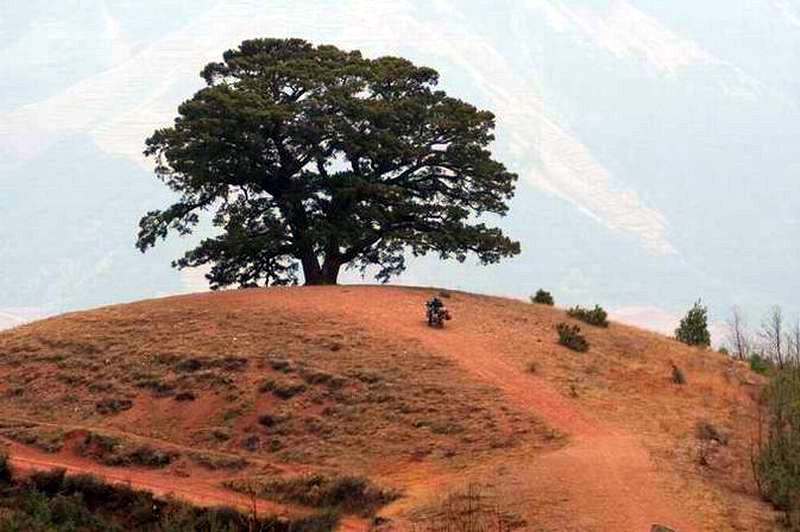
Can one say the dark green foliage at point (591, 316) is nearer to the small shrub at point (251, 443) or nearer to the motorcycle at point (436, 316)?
the motorcycle at point (436, 316)

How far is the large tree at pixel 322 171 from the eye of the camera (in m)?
41.0

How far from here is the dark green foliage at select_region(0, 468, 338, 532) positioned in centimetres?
2217

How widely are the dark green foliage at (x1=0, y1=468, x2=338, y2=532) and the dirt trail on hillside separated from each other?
201 inches

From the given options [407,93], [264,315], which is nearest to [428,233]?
[407,93]

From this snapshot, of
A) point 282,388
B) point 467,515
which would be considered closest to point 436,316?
point 282,388

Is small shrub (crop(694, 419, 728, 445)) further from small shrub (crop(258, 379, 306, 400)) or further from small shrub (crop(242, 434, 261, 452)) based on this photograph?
small shrub (crop(242, 434, 261, 452))

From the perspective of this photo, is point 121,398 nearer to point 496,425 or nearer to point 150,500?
point 150,500

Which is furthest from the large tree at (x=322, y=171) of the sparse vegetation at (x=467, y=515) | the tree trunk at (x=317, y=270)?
the sparse vegetation at (x=467, y=515)

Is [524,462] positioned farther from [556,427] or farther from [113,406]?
[113,406]

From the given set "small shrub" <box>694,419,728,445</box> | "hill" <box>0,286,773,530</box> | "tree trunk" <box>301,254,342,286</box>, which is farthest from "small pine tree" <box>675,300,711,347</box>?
"small shrub" <box>694,419,728,445</box>

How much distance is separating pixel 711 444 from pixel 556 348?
8.04 metres

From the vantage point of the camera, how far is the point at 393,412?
91.0ft

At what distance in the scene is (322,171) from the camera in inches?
1686

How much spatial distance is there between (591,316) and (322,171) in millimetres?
12004
